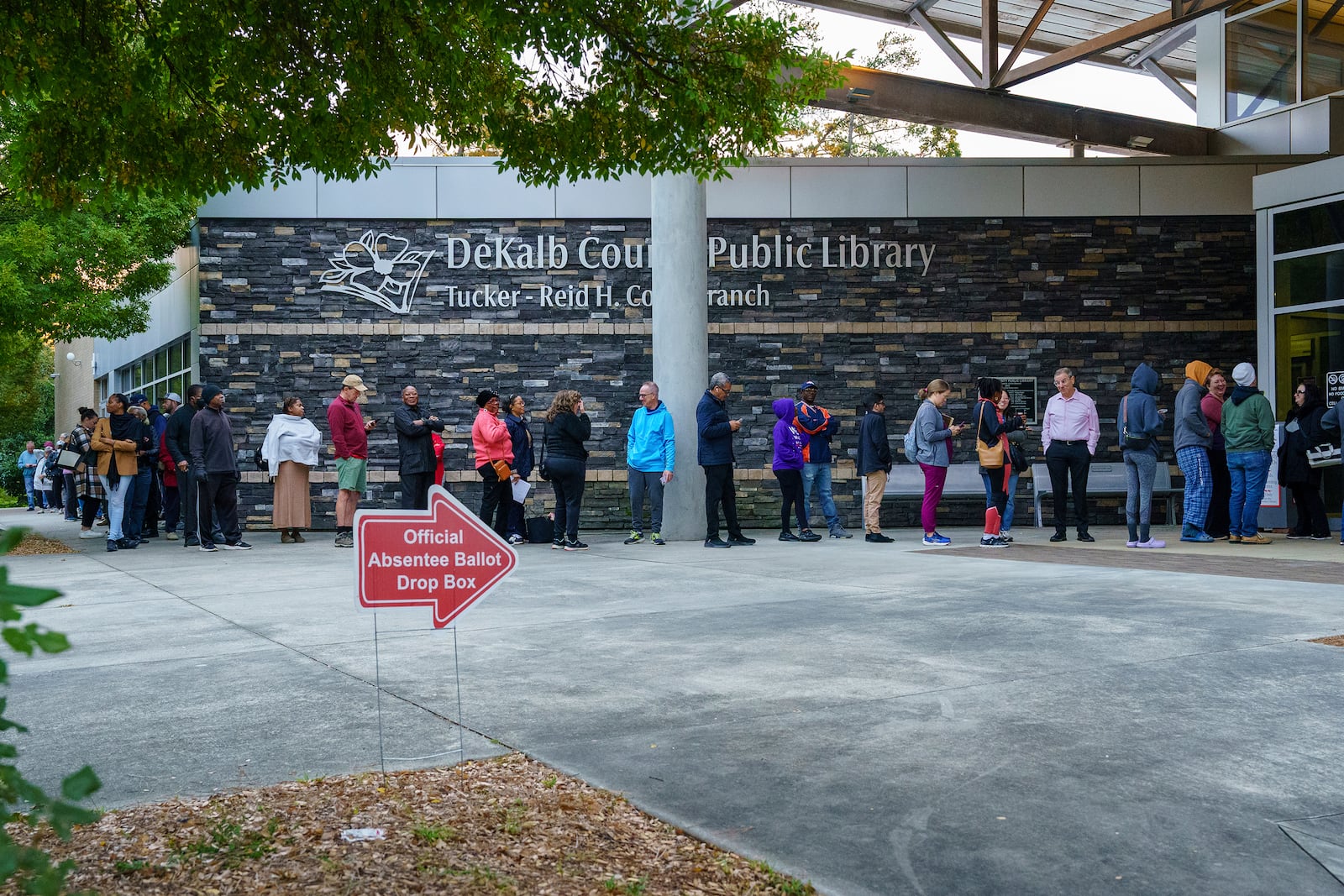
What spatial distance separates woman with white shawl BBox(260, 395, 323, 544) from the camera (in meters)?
13.8

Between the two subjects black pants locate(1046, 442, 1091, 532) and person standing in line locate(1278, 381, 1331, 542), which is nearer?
black pants locate(1046, 442, 1091, 532)

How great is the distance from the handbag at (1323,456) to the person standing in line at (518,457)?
887 cm

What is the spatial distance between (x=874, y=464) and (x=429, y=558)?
1009cm

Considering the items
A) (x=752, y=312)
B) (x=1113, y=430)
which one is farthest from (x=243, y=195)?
(x=1113, y=430)

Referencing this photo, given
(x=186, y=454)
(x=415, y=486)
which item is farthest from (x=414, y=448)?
(x=186, y=454)

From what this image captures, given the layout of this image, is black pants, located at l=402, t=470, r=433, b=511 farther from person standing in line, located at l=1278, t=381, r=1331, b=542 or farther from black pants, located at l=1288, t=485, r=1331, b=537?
black pants, located at l=1288, t=485, r=1331, b=537

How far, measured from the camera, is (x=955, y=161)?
16312mm

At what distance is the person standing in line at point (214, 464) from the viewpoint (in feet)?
43.2

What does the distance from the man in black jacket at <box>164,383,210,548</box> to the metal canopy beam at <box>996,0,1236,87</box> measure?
12.1 metres

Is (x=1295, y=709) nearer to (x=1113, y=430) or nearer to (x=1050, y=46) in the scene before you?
(x=1113, y=430)

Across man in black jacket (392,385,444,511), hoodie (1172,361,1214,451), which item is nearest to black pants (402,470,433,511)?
man in black jacket (392,385,444,511)

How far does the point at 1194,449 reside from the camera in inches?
486

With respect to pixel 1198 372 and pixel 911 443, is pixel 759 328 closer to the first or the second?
pixel 911 443

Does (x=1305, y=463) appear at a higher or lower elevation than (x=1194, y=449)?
lower
